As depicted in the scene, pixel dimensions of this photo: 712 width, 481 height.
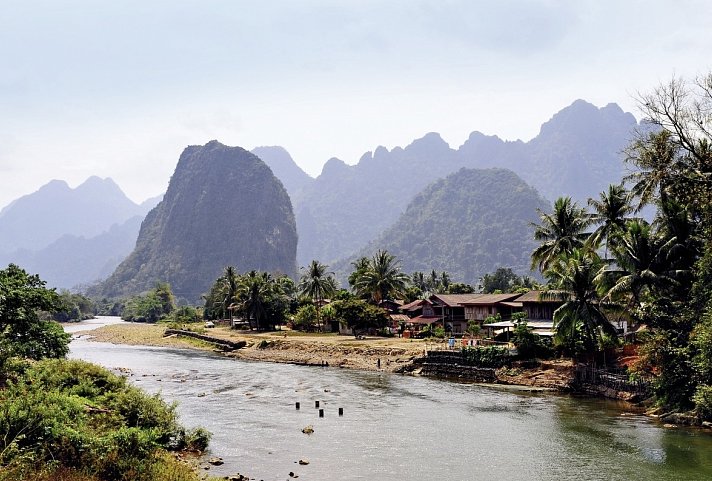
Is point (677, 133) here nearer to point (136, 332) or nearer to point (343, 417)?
point (343, 417)

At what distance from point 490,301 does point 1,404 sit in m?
71.1

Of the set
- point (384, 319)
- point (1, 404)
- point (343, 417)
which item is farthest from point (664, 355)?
point (384, 319)

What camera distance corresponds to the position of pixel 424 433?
127 ft

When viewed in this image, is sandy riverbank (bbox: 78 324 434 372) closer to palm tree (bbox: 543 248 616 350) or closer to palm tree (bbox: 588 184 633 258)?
palm tree (bbox: 543 248 616 350)

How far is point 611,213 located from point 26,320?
178ft

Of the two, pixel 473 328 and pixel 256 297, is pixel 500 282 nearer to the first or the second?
pixel 256 297

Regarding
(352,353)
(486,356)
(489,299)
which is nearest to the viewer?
(486,356)

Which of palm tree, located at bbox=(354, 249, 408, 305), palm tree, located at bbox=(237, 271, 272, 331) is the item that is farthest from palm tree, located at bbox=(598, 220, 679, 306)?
palm tree, located at bbox=(237, 271, 272, 331)

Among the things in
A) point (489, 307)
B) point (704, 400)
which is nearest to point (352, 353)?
point (489, 307)

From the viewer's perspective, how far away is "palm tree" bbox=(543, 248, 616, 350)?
5325 cm

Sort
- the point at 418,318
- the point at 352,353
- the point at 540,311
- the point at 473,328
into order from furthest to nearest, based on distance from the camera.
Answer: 1. the point at 418,318
2. the point at 473,328
3. the point at 352,353
4. the point at 540,311

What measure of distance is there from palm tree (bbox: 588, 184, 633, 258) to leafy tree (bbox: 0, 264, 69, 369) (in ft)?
165

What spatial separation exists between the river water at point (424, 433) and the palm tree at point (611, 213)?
1894cm

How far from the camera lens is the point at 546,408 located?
46531 mm
